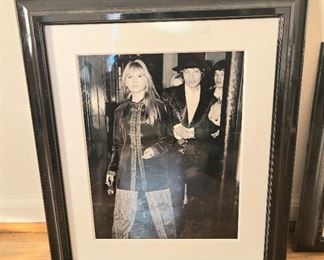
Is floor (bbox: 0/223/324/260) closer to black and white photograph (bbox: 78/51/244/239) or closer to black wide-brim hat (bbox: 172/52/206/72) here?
black and white photograph (bbox: 78/51/244/239)

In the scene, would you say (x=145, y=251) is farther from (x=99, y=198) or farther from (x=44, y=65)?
(x=44, y=65)

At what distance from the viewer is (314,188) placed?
1279 millimetres

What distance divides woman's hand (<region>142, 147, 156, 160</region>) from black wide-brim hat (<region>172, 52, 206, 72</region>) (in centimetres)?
26

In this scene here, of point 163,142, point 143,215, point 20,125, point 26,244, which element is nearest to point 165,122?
point 163,142

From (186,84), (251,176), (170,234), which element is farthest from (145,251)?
(186,84)

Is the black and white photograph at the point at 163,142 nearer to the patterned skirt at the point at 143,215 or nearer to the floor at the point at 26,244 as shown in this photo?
the patterned skirt at the point at 143,215

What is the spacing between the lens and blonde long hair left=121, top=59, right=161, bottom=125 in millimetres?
1092

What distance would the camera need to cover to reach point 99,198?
1252 mm

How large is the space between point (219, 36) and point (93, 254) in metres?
0.83

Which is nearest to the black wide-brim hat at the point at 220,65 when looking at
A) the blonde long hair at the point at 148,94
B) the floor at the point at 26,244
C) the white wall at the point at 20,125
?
the blonde long hair at the point at 148,94

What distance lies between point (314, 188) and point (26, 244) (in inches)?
41.9

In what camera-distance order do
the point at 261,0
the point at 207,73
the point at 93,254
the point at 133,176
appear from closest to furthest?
the point at 261,0, the point at 207,73, the point at 133,176, the point at 93,254

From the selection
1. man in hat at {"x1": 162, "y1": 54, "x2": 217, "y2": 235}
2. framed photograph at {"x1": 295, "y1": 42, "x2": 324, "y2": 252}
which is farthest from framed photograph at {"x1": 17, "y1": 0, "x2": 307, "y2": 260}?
framed photograph at {"x1": 295, "y1": 42, "x2": 324, "y2": 252}

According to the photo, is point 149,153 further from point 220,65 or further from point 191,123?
point 220,65
